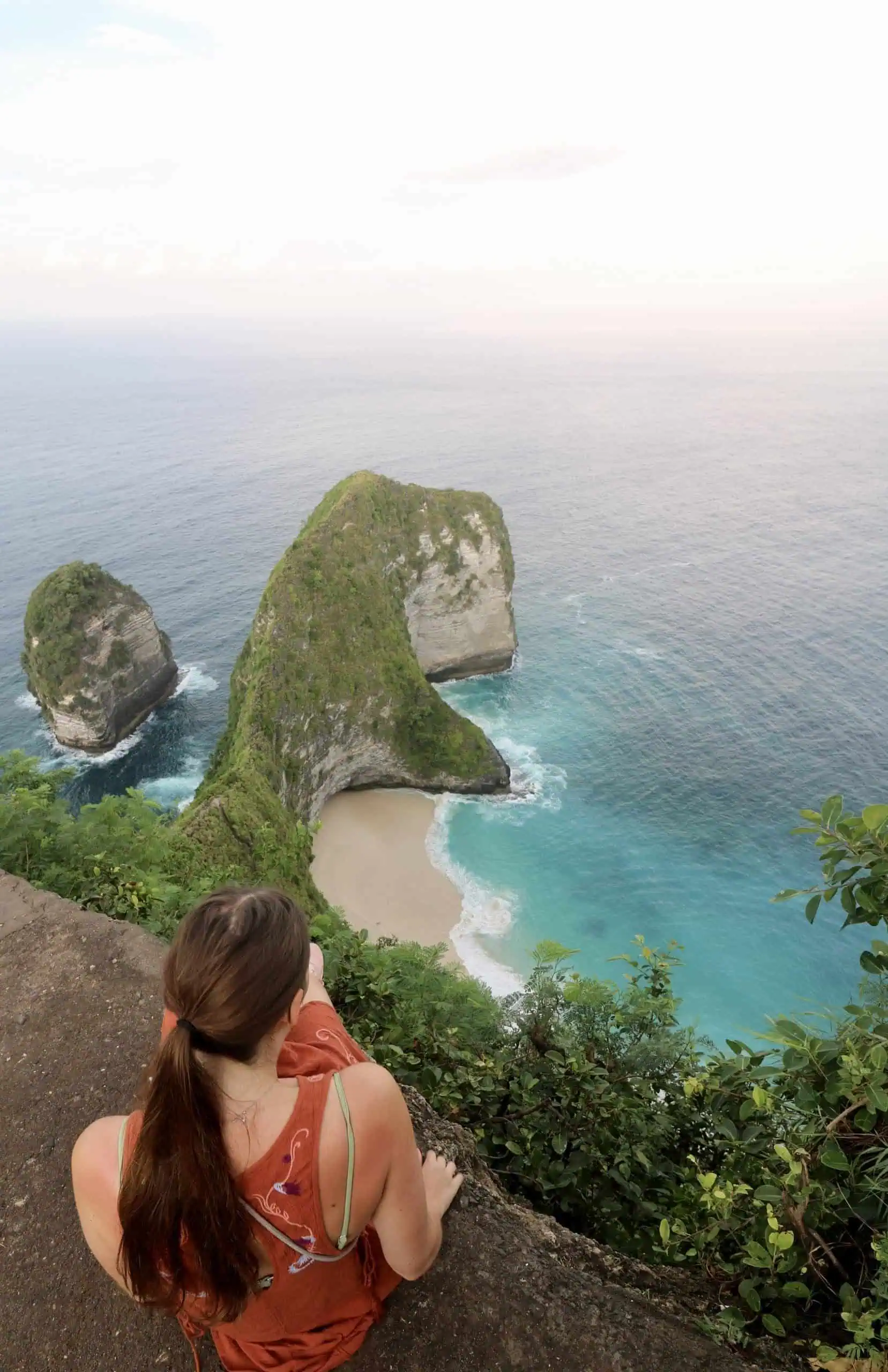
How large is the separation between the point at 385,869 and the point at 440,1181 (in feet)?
93.3

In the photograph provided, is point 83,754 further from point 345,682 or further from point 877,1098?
point 877,1098

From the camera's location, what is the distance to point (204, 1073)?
87.5 inches

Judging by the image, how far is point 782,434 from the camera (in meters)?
107

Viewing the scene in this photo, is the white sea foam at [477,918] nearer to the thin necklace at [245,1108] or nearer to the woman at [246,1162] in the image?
the woman at [246,1162]

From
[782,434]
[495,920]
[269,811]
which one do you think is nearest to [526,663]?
[495,920]

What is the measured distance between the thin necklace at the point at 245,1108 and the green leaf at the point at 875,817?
7.83 feet

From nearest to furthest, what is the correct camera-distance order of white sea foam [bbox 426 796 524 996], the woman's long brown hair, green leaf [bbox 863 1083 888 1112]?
the woman's long brown hair, green leaf [bbox 863 1083 888 1112], white sea foam [bbox 426 796 524 996]

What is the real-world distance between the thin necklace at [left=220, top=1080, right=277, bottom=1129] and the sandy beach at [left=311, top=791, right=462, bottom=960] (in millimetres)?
24665

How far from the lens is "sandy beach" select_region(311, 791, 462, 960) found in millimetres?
28859

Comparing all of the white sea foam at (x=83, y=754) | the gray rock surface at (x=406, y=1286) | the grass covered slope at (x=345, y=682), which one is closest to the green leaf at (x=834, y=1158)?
the gray rock surface at (x=406, y=1286)

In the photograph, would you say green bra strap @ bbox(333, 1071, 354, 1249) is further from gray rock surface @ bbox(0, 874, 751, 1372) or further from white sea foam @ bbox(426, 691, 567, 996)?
white sea foam @ bbox(426, 691, 567, 996)

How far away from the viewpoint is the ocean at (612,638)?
1175 inches

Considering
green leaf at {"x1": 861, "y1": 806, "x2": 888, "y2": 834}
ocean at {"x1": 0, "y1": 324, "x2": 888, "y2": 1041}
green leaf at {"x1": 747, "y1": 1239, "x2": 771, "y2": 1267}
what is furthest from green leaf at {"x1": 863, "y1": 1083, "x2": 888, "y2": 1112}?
ocean at {"x1": 0, "y1": 324, "x2": 888, "y2": 1041}

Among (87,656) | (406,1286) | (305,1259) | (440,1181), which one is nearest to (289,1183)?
(305,1259)
